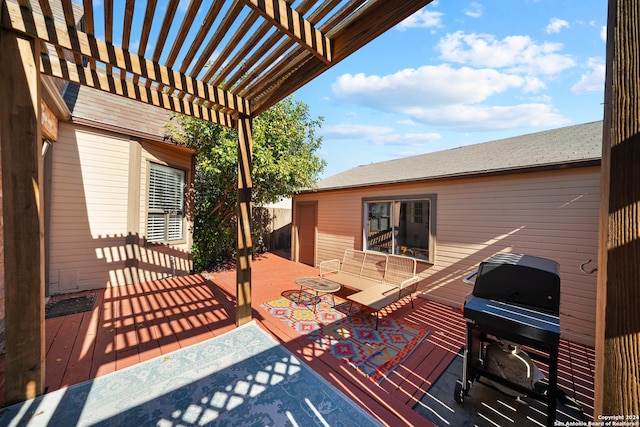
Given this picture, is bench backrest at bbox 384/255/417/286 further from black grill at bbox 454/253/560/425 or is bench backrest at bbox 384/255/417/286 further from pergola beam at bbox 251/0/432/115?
pergola beam at bbox 251/0/432/115

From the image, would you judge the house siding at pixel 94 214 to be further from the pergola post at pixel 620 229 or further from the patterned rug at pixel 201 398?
the pergola post at pixel 620 229

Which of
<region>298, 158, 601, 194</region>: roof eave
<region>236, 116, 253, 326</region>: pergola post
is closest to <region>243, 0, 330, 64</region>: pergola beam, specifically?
<region>236, 116, 253, 326</region>: pergola post

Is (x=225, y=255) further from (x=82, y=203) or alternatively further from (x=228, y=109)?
(x=228, y=109)

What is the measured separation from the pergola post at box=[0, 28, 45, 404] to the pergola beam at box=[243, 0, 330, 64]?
2.16 metres

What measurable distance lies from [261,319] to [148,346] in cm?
154

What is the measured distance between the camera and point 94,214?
16.6 feet

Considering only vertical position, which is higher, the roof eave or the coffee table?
the roof eave

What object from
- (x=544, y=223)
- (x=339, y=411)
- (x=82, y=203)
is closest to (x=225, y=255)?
(x=82, y=203)

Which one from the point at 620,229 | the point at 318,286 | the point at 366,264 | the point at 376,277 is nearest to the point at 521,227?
the point at 376,277

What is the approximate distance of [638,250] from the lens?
2.15 feet

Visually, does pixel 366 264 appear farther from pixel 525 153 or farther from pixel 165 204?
pixel 165 204

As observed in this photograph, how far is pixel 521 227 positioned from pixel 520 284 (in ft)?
8.06

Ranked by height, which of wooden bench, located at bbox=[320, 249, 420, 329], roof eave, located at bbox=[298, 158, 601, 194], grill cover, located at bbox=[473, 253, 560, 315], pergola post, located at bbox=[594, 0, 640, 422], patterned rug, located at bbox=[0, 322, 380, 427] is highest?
roof eave, located at bbox=[298, 158, 601, 194]

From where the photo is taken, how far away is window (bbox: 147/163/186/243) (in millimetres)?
5812
